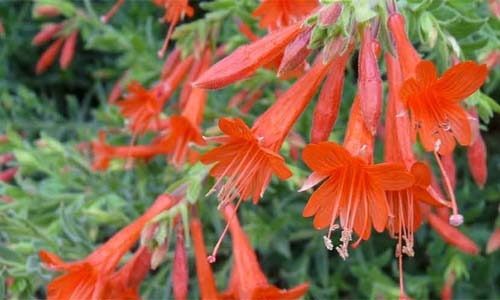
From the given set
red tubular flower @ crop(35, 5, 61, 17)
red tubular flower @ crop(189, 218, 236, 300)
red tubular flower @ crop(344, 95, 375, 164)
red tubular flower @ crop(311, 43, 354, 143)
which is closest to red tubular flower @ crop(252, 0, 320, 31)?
red tubular flower @ crop(311, 43, 354, 143)

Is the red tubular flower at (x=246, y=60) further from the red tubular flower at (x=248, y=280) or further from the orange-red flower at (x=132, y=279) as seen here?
the orange-red flower at (x=132, y=279)

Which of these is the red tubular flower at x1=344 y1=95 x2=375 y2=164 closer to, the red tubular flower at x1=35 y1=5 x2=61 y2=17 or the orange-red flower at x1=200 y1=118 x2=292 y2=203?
the orange-red flower at x1=200 y1=118 x2=292 y2=203

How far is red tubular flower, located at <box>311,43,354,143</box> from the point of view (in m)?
2.00

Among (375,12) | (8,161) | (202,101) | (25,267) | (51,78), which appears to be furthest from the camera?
(51,78)

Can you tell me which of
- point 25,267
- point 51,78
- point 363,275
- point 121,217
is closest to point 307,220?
point 363,275

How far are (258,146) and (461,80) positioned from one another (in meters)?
0.49

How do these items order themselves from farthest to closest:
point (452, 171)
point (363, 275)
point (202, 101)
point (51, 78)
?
point (51, 78) → point (363, 275) → point (202, 101) → point (452, 171)

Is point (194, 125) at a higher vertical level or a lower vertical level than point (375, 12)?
lower

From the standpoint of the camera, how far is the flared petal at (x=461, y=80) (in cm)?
178

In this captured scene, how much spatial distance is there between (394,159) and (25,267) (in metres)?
1.27

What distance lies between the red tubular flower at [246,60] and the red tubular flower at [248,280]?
0.39 meters

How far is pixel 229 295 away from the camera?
8.06ft

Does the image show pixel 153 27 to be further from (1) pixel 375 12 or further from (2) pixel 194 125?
(1) pixel 375 12

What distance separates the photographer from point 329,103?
2.01 m
